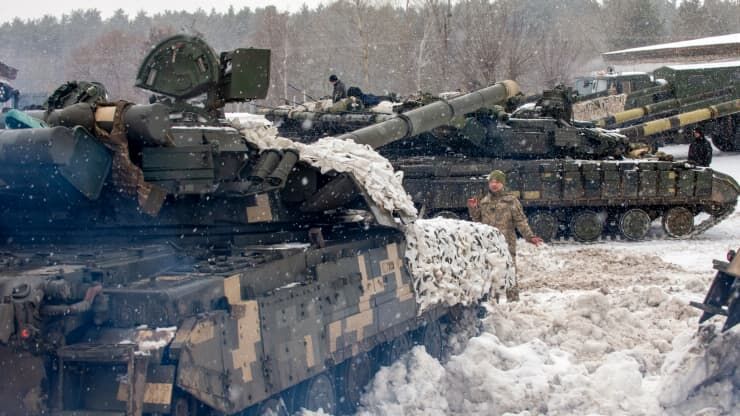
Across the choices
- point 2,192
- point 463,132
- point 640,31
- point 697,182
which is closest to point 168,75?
point 2,192

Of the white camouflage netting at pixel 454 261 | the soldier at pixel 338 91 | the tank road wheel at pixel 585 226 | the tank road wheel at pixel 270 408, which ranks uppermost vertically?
the soldier at pixel 338 91

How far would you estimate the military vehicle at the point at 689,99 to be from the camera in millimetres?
26672

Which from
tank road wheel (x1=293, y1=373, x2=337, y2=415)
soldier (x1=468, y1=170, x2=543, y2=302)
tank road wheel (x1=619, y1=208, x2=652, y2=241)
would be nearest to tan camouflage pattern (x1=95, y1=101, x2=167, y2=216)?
tank road wheel (x1=293, y1=373, x2=337, y2=415)

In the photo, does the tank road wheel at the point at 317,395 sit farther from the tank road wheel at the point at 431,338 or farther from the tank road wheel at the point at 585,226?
A: the tank road wheel at the point at 585,226

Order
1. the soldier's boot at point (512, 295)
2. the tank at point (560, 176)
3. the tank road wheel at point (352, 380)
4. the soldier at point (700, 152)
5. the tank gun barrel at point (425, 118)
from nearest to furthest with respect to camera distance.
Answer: the tank road wheel at point (352, 380), the tank gun barrel at point (425, 118), the soldier's boot at point (512, 295), the tank at point (560, 176), the soldier at point (700, 152)

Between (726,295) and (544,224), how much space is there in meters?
10.3

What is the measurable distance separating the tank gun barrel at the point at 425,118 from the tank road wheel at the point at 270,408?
284 centimetres

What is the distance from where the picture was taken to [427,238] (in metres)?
8.48

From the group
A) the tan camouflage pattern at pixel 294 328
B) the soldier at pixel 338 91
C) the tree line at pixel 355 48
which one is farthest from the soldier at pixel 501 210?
the tree line at pixel 355 48

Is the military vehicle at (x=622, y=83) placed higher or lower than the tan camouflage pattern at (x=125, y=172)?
lower

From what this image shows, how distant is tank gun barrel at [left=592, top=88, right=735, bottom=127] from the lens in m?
24.1

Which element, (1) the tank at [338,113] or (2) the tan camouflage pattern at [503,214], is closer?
(2) the tan camouflage pattern at [503,214]

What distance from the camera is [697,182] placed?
58.6 feet

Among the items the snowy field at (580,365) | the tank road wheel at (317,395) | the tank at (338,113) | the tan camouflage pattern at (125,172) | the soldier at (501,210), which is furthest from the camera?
the tank at (338,113)
